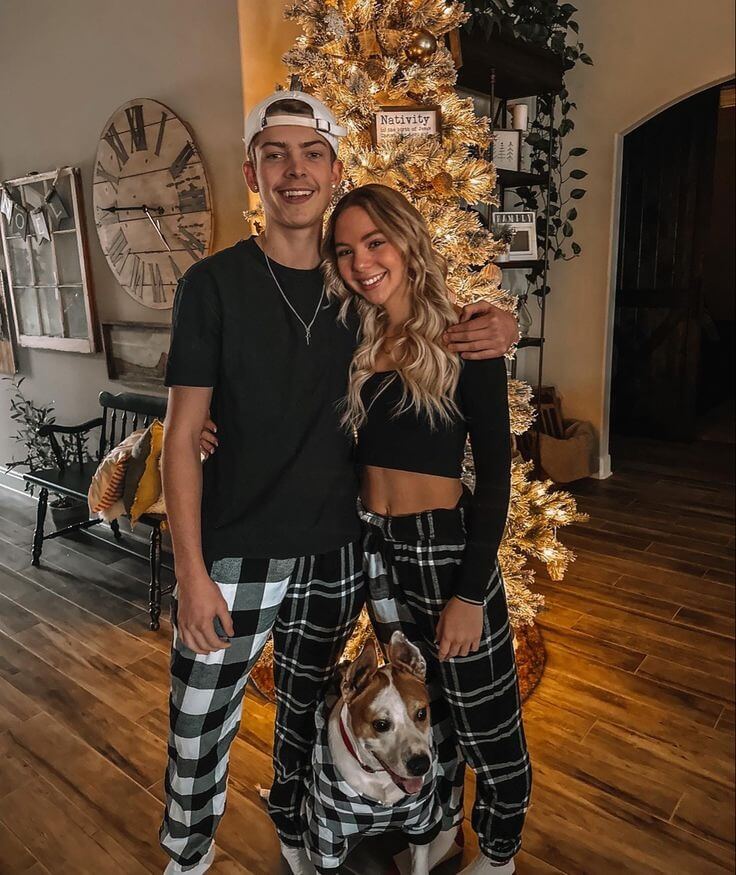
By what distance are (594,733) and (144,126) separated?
2.77 m

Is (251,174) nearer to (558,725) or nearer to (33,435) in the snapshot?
Result: (558,725)

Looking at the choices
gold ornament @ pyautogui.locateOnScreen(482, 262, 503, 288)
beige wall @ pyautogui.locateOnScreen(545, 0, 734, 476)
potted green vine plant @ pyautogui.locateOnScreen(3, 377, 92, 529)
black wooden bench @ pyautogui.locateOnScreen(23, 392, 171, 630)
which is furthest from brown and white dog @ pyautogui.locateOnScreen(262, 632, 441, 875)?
potted green vine plant @ pyautogui.locateOnScreen(3, 377, 92, 529)

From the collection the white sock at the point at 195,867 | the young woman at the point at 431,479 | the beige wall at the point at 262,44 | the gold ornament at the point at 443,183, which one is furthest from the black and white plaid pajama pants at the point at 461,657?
the beige wall at the point at 262,44

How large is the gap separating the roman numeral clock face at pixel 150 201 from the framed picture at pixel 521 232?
119 cm

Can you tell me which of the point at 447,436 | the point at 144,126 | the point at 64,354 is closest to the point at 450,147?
the point at 447,436

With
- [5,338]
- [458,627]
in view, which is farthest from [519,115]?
[5,338]

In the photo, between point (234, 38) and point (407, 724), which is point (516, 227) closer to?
point (234, 38)

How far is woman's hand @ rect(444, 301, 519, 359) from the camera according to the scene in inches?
44.3

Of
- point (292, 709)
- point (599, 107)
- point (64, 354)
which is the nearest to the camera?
point (599, 107)

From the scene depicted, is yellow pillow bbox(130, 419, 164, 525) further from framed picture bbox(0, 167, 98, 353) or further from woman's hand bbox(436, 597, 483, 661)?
woman's hand bbox(436, 597, 483, 661)

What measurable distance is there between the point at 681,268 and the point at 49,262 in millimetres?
3705

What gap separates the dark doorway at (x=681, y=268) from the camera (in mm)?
406

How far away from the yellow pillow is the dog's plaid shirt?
1.45 m

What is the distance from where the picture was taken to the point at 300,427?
1.17 meters
